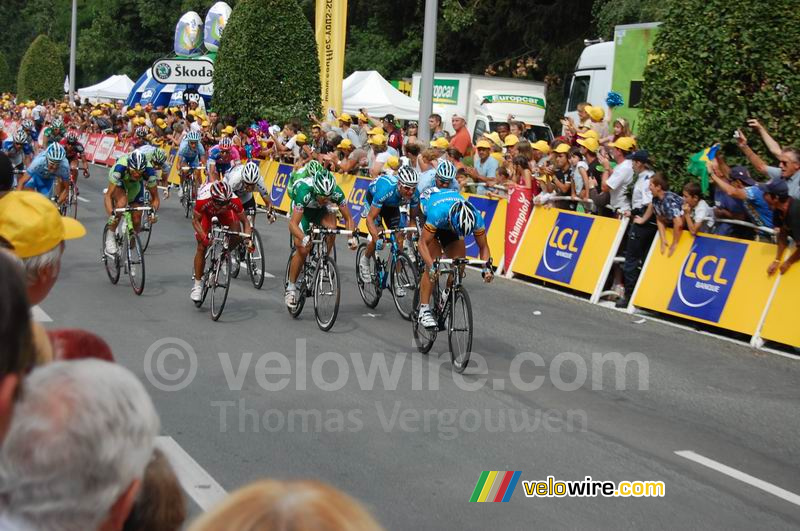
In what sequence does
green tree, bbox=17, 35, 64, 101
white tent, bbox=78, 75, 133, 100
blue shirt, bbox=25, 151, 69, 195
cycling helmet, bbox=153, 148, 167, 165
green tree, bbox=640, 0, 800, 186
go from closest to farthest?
green tree, bbox=640, 0, 800, 186 → cycling helmet, bbox=153, 148, 167, 165 → blue shirt, bbox=25, 151, 69, 195 → white tent, bbox=78, 75, 133, 100 → green tree, bbox=17, 35, 64, 101

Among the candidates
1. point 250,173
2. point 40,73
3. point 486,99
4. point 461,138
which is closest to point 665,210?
point 250,173

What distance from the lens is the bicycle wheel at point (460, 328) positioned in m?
9.77

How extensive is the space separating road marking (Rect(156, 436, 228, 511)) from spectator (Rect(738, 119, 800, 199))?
6.84m

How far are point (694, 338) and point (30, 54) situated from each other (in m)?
54.1

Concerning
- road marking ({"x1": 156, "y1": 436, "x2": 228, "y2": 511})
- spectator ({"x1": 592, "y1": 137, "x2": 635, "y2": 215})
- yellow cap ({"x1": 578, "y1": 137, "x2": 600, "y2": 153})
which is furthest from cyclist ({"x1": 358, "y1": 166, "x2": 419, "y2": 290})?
road marking ({"x1": 156, "y1": 436, "x2": 228, "y2": 511})

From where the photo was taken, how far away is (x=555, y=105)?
131 feet

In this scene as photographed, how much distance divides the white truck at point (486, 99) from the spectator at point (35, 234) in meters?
26.0

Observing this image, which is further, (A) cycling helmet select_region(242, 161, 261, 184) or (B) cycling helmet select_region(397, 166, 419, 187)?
(A) cycling helmet select_region(242, 161, 261, 184)

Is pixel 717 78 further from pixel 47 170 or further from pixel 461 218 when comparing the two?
pixel 47 170

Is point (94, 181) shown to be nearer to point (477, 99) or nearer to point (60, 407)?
point (477, 99)

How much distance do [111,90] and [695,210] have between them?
4498cm

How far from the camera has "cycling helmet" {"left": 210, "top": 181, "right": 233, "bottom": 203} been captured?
12.1 metres

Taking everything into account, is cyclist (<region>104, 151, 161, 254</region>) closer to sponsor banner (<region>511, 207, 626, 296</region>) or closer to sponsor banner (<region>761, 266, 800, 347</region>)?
sponsor banner (<region>511, 207, 626, 296</region>)

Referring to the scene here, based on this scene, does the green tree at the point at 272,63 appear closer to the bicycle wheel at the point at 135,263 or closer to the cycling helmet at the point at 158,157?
the cycling helmet at the point at 158,157
